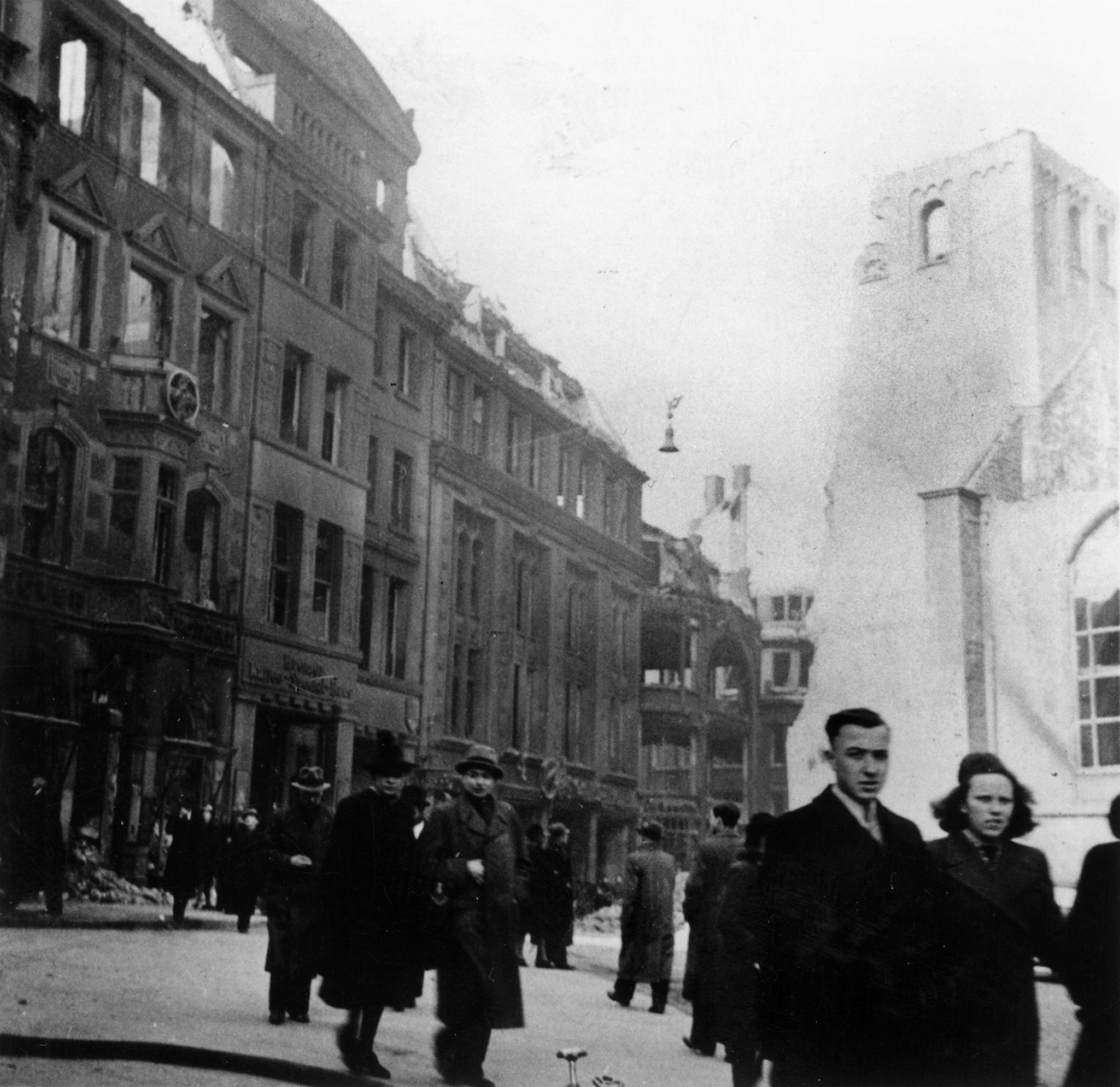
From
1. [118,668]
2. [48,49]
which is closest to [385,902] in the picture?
[118,668]

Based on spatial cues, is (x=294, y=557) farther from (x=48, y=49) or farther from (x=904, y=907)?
(x=904, y=907)

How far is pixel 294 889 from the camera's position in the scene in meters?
6.61

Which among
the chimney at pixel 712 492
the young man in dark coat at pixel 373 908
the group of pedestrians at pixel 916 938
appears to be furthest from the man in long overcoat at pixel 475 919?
the chimney at pixel 712 492

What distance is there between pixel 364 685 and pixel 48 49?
3790 mm

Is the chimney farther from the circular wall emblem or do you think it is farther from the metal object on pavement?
the metal object on pavement

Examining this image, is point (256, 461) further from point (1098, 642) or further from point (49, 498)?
point (1098, 642)

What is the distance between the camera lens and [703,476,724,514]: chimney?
7.61m

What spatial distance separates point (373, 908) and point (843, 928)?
2393 millimetres

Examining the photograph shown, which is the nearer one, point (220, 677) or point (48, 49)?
point (220, 677)

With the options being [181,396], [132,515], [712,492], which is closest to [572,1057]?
[712,492]

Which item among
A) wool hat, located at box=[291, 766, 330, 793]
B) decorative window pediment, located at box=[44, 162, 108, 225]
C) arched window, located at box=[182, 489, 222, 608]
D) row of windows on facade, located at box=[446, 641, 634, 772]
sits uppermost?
decorative window pediment, located at box=[44, 162, 108, 225]

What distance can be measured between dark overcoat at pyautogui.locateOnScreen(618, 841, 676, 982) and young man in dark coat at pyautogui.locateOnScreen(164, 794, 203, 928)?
101 inches

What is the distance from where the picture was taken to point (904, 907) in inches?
179

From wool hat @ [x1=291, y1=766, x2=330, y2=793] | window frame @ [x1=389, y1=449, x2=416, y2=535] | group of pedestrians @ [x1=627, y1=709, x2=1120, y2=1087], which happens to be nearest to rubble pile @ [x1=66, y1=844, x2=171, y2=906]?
wool hat @ [x1=291, y1=766, x2=330, y2=793]
